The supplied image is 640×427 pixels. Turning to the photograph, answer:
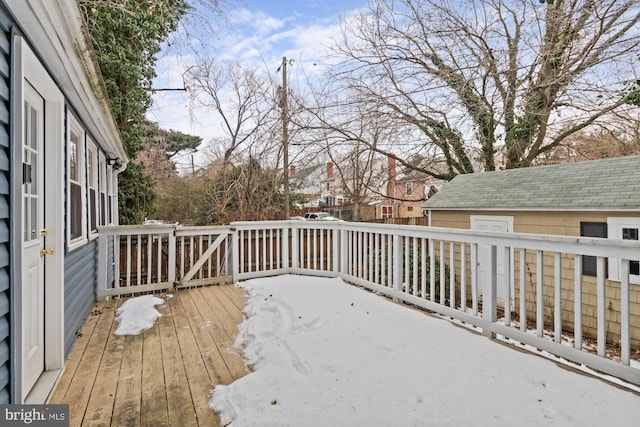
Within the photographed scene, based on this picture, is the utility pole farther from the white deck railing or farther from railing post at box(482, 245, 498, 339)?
railing post at box(482, 245, 498, 339)

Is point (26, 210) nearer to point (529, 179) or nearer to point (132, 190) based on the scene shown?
point (132, 190)

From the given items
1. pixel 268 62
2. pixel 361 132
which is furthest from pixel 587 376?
pixel 268 62

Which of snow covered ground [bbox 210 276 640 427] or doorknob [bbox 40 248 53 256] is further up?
doorknob [bbox 40 248 53 256]

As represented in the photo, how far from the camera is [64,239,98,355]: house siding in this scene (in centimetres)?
266

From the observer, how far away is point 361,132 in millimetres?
10445

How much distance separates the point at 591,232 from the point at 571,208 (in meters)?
0.47

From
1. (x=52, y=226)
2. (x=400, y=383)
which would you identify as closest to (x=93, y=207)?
(x=52, y=226)

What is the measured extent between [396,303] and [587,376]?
73.7 inches

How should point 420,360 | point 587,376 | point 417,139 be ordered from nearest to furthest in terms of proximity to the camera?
point 587,376 < point 420,360 < point 417,139

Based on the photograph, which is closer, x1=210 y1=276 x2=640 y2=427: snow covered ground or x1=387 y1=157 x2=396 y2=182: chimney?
x1=210 y1=276 x2=640 y2=427: snow covered ground

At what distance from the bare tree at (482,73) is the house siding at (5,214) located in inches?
288

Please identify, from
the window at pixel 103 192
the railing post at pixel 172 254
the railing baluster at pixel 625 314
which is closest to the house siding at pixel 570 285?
the railing baluster at pixel 625 314

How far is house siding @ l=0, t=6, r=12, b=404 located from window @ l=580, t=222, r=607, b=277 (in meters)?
6.72

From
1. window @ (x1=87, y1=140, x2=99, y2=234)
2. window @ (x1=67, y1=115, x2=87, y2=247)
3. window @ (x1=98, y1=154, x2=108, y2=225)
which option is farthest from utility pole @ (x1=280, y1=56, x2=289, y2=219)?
window @ (x1=67, y1=115, x2=87, y2=247)
